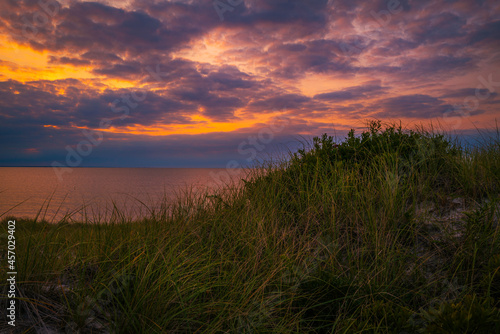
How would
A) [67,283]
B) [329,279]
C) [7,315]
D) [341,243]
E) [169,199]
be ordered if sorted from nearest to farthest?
[7,315] → [67,283] → [329,279] → [341,243] → [169,199]

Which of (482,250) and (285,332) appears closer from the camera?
(285,332)

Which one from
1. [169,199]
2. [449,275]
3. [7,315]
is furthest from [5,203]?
[449,275]

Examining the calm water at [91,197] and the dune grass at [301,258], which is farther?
the calm water at [91,197]

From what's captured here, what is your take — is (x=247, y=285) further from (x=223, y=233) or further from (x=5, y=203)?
(x=5, y=203)

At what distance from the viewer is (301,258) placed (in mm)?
3684

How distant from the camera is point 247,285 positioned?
3.26 meters

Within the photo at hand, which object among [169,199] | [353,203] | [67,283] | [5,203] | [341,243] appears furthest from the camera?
[5,203]

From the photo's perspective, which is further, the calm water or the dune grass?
the calm water

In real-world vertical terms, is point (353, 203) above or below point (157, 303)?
above

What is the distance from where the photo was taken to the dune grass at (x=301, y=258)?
2.59 m

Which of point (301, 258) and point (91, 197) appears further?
point (91, 197)

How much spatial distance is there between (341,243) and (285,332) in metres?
Answer: 2.31

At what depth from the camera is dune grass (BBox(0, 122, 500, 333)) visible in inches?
102

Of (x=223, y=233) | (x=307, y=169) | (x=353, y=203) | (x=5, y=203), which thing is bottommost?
(x=5, y=203)
